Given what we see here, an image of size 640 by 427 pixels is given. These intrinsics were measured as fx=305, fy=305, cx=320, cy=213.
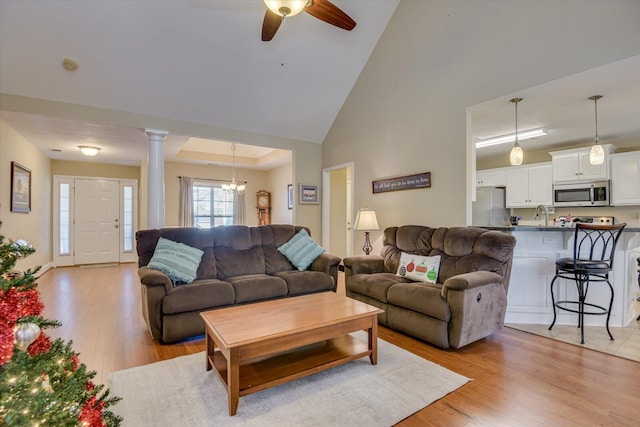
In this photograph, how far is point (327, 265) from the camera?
3695 millimetres

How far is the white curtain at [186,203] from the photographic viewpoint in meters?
→ 7.80

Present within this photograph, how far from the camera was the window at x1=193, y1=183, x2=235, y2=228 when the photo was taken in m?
8.16

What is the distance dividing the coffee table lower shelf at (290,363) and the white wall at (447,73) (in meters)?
2.24

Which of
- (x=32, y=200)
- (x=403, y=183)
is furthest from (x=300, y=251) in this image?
(x=32, y=200)

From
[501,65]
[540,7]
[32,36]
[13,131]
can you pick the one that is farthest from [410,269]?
[13,131]

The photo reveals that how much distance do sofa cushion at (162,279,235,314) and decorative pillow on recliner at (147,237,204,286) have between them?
0.14 metres

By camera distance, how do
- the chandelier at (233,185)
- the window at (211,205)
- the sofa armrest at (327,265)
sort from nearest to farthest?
1. the sofa armrest at (327,265)
2. the chandelier at (233,185)
3. the window at (211,205)

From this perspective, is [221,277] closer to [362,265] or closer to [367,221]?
[362,265]

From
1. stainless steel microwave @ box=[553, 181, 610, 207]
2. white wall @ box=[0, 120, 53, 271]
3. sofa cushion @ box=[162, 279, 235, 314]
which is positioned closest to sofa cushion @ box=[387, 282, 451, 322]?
sofa cushion @ box=[162, 279, 235, 314]

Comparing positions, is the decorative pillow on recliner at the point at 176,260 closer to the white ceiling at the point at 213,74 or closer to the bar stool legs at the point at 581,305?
the white ceiling at the point at 213,74

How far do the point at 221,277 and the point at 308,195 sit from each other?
9.58 ft

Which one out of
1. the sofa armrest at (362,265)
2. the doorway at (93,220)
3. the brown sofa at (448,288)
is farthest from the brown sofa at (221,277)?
the doorway at (93,220)

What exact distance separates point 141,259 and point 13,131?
3.52 m

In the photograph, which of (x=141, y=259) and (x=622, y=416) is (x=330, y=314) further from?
(x=141, y=259)
